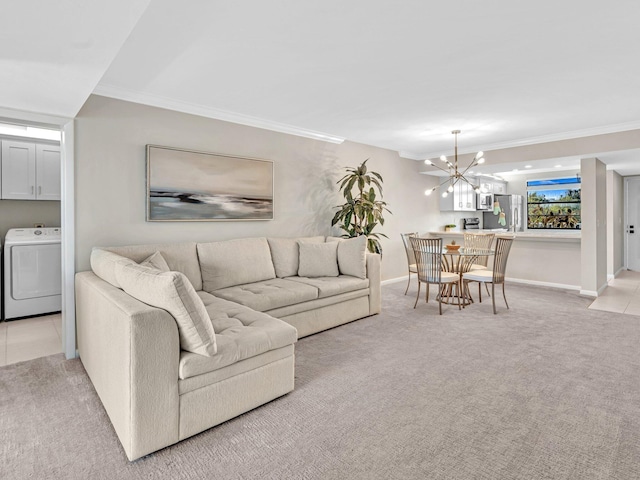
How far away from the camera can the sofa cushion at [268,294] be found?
3304 mm

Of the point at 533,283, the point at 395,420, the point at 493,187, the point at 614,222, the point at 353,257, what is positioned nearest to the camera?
the point at 395,420

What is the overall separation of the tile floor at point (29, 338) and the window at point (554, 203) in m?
9.78

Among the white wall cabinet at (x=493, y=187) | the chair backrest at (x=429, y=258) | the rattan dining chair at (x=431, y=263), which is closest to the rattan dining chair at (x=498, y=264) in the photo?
the rattan dining chair at (x=431, y=263)

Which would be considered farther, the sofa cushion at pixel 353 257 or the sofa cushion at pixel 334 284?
the sofa cushion at pixel 353 257

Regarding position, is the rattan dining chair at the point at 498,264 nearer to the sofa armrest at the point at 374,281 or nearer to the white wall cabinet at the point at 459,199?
the sofa armrest at the point at 374,281

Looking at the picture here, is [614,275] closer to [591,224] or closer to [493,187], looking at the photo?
[591,224]

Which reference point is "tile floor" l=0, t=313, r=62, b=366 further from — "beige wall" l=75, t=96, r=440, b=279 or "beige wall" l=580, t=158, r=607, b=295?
"beige wall" l=580, t=158, r=607, b=295

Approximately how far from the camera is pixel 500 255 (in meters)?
4.52

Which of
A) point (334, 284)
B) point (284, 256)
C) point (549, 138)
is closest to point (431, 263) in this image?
point (334, 284)

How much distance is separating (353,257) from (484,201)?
5.36 metres

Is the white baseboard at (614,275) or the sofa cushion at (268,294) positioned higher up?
the sofa cushion at (268,294)

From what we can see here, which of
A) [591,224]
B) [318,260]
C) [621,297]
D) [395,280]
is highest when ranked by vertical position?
[591,224]

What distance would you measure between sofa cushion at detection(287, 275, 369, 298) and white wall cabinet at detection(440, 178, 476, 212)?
13.5ft

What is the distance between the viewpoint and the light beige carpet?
178 cm
